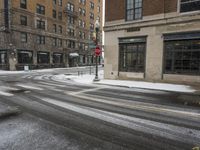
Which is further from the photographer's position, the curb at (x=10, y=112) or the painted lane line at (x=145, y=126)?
the curb at (x=10, y=112)

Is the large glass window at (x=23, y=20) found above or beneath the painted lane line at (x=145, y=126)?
above

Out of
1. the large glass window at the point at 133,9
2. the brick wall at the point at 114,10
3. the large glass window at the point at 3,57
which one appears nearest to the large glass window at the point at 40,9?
the large glass window at the point at 3,57

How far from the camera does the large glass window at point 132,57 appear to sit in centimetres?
1494

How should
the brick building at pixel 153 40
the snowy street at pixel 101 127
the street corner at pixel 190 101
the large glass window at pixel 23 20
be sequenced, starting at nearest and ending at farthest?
the snowy street at pixel 101 127, the street corner at pixel 190 101, the brick building at pixel 153 40, the large glass window at pixel 23 20

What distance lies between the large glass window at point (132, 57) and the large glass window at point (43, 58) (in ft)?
81.0

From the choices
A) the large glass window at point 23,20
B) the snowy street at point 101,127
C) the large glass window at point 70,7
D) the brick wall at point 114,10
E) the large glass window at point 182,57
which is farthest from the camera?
the large glass window at point 70,7

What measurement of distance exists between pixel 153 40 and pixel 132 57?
2.50 meters

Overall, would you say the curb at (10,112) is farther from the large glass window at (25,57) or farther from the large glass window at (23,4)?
the large glass window at (23,4)

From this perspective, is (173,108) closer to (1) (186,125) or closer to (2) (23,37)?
(1) (186,125)

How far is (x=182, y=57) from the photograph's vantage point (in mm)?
13039

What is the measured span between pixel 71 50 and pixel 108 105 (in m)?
39.9

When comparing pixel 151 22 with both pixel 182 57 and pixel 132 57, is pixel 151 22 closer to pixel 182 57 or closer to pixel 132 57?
pixel 132 57

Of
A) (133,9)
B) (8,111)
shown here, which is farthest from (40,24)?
(8,111)

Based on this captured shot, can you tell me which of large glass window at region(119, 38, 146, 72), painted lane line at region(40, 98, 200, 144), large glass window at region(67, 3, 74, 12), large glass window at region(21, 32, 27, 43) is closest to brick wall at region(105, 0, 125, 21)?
large glass window at region(119, 38, 146, 72)
